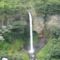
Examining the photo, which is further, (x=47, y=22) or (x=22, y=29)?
(x=47, y=22)

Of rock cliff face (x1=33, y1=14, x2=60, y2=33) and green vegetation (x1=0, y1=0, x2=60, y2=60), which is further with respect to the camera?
rock cliff face (x1=33, y1=14, x2=60, y2=33)

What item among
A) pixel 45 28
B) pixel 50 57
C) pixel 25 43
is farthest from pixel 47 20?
pixel 50 57

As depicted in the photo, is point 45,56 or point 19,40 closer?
point 45,56

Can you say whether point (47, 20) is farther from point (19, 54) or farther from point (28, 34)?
point (19, 54)

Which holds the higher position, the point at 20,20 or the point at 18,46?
the point at 20,20

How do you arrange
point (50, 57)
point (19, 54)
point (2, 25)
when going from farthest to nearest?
point (2, 25) < point (19, 54) < point (50, 57)

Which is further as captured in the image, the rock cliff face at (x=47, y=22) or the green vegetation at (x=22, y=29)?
the rock cliff face at (x=47, y=22)

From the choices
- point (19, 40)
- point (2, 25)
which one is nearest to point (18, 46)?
point (19, 40)

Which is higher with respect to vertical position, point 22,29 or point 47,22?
point 47,22

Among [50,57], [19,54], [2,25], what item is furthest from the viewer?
[2,25]
